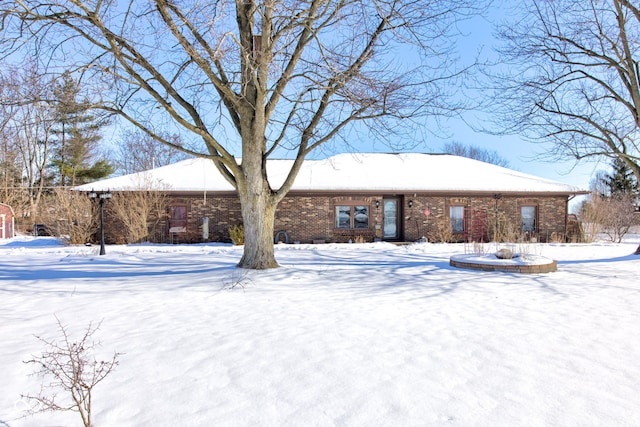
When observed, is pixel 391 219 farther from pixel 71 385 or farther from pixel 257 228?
pixel 71 385

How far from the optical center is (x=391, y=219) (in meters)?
17.7

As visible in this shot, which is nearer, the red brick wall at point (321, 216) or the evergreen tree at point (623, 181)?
the red brick wall at point (321, 216)

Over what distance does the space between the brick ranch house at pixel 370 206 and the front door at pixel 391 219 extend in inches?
1.9

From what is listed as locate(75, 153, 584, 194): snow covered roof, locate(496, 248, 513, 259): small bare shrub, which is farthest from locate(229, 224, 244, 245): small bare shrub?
locate(496, 248, 513, 259): small bare shrub

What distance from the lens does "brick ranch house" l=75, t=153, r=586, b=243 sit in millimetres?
16688

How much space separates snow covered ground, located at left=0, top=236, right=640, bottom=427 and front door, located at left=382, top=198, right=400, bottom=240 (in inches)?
410

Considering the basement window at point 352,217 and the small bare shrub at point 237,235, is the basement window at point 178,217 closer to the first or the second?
the small bare shrub at point 237,235

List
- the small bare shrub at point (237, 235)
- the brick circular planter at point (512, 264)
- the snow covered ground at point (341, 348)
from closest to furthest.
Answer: the snow covered ground at point (341, 348) → the brick circular planter at point (512, 264) → the small bare shrub at point (237, 235)

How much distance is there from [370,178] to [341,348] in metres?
14.7

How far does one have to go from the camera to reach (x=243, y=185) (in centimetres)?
801

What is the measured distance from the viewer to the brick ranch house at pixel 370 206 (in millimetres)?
16688

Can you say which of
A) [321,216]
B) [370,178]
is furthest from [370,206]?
[321,216]

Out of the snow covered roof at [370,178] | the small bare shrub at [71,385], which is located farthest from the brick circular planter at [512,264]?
the snow covered roof at [370,178]

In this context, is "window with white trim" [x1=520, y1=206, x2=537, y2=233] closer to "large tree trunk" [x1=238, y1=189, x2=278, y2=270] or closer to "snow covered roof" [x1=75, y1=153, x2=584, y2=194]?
"snow covered roof" [x1=75, y1=153, x2=584, y2=194]
